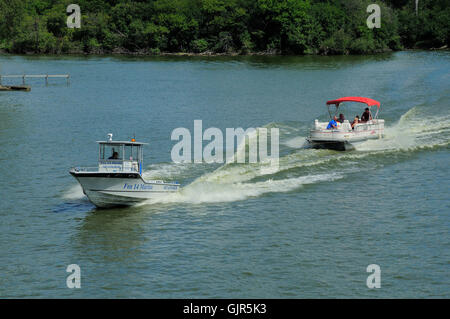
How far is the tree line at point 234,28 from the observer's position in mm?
142250

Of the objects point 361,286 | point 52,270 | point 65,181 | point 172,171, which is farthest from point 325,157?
point 52,270

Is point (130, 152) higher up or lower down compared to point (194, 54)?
lower down

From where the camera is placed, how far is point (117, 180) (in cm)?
3247

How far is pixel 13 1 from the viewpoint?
87812 mm

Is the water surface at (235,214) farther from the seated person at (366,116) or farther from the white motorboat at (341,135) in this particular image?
the seated person at (366,116)

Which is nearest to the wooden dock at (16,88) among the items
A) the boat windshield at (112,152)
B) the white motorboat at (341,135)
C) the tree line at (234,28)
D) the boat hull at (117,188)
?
the white motorboat at (341,135)

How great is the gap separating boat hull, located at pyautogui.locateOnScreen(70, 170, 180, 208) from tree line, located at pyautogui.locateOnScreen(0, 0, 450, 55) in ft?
363

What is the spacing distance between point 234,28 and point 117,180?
122799 mm

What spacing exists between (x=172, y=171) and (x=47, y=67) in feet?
272

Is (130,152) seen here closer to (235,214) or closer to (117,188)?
(117,188)

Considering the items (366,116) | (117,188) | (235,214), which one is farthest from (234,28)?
(235,214)

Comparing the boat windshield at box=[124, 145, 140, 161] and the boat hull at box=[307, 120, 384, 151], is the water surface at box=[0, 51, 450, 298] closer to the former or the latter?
the boat hull at box=[307, 120, 384, 151]
